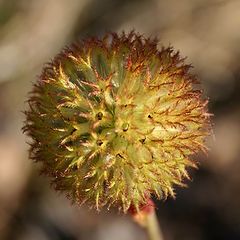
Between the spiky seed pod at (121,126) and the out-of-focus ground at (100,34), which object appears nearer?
the spiky seed pod at (121,126)

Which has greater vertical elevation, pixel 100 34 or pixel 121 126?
pixel 100 34

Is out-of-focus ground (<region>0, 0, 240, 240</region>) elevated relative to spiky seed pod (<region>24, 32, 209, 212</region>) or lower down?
elevated

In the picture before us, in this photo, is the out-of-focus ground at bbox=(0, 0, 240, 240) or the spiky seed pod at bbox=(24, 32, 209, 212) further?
the out-of-focus ground at bbox=(0, 0, 240, 240)

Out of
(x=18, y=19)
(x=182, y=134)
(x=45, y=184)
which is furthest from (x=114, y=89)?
(x=18, y=19)

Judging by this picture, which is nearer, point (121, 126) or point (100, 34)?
point (121, 126)
